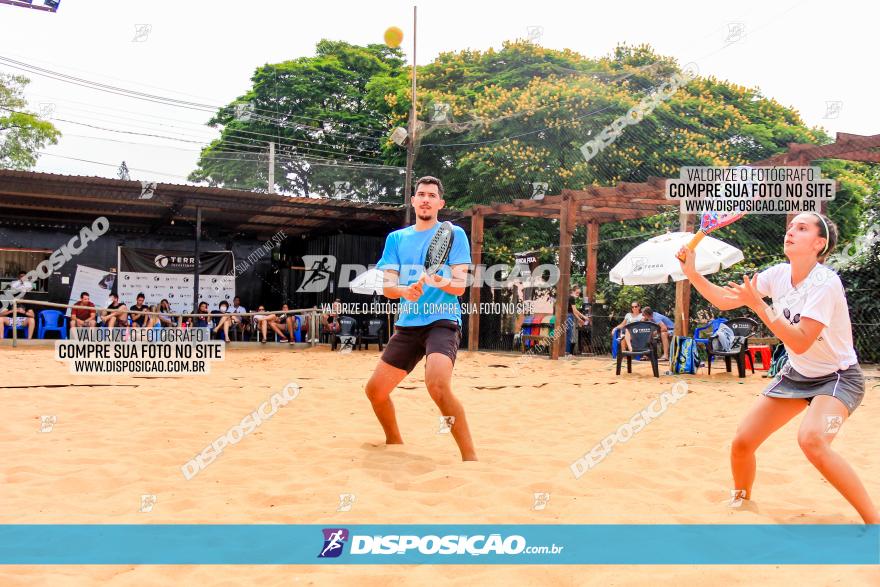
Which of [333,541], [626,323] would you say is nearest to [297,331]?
[626,323]

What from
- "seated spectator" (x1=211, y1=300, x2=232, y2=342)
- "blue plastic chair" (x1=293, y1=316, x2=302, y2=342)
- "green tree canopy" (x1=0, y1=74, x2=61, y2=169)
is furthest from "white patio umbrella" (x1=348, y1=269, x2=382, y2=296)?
"green tree canopy" (x1=0, y1=74, x2=61, y2=169)

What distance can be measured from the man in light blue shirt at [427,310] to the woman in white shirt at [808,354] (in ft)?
5.20

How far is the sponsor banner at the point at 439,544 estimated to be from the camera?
2.72 meters

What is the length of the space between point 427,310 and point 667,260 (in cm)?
818

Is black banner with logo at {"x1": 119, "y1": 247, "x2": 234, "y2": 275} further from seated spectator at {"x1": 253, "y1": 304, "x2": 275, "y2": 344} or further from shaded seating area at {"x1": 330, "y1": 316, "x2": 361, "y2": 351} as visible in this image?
shaded seating area at {"x1": 330, "y1": 316, "x2": 361, "y2": 351}

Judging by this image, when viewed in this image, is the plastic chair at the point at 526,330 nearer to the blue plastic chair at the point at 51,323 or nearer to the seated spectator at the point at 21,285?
the blue plastic chair at the point at 51,323

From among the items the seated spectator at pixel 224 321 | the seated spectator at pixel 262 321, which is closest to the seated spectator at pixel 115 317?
the seated spectator at pixel 224 321

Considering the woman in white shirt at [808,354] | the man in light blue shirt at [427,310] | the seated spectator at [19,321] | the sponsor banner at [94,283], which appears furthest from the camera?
the sponsor banner at [94,283]

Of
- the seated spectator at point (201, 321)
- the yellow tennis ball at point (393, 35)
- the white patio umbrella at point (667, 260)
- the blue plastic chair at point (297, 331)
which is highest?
the yellow tennis ball at point (393, 35)

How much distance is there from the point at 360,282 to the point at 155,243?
26.2 ft

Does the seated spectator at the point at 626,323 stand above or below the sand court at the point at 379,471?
above
